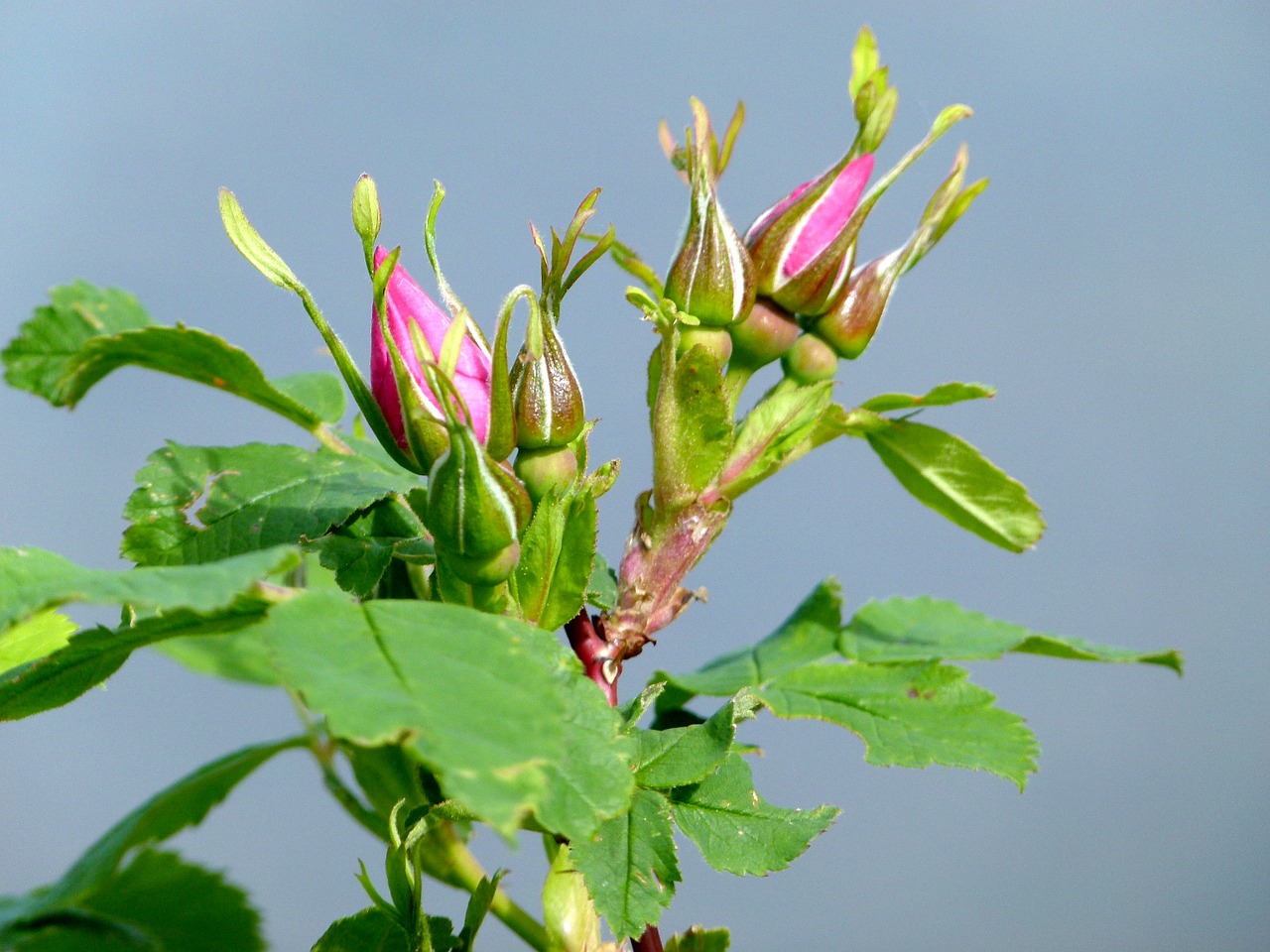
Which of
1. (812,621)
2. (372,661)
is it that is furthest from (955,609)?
(372,661)

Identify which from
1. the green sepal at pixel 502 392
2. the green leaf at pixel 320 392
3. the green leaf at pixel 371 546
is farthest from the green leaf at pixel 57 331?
the green sepal at pixel 502 392

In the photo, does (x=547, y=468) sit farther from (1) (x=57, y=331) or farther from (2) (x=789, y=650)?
(1) (x=57, y=331)

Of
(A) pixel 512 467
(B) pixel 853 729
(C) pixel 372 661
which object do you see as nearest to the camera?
(C) pixel 372 661

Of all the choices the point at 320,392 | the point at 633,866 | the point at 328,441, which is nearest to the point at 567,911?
the point at 633,866

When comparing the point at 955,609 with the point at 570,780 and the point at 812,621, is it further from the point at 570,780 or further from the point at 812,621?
the point at 570,780

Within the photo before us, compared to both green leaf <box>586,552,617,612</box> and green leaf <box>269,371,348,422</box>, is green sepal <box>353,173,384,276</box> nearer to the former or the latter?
green leaf <box>586,552,617,612</box>

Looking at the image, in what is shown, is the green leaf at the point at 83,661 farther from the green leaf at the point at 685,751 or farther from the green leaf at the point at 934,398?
the green leaf at the point at 934,398
